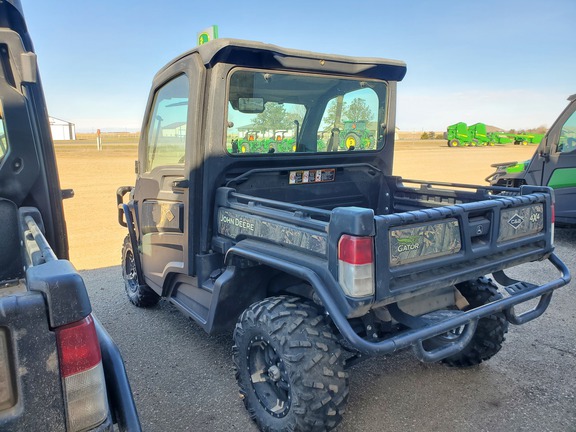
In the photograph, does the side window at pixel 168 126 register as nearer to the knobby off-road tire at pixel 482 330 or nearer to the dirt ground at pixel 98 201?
the knobby off-road tire at pixel 482 330

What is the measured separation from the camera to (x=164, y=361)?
136 inches

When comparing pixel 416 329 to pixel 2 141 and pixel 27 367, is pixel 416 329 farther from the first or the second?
pixel 2 141

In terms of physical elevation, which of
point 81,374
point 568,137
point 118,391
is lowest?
point 118,391

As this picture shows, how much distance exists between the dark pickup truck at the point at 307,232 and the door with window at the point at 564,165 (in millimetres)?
4472

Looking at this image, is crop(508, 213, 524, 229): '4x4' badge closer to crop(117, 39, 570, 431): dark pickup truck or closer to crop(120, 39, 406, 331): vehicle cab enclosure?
crop(117, 39, 570, 431): dark pickup truck

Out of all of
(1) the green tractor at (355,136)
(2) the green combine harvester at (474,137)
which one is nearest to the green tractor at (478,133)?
(2) the green combine harvester at (474,137)

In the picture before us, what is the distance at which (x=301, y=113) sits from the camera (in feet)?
12.1

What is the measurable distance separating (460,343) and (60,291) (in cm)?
206

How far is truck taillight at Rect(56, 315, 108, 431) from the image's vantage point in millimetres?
1285

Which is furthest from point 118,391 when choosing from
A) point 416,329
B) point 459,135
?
point 459,135

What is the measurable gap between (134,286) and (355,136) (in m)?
2.77

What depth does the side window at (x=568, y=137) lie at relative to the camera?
267 inches

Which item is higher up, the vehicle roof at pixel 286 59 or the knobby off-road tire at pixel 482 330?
the vehicle roof at pixel 286 59

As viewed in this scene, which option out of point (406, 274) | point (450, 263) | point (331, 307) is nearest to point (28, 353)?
point (331, 307)
